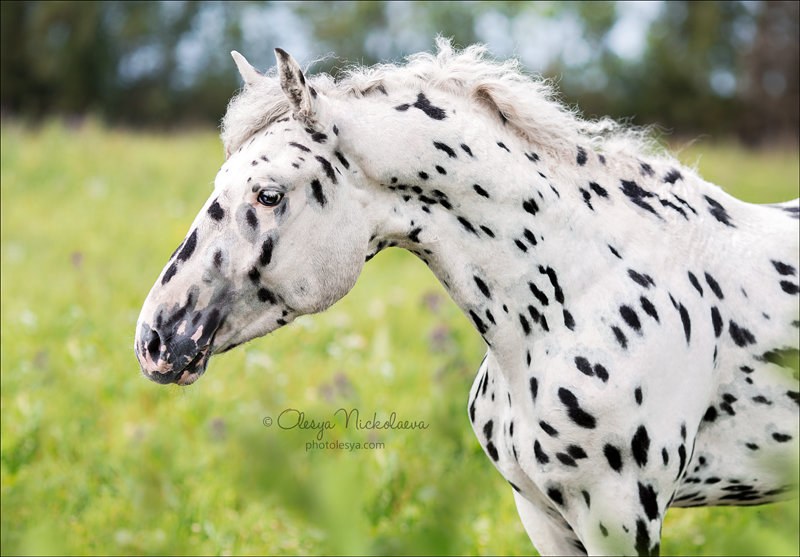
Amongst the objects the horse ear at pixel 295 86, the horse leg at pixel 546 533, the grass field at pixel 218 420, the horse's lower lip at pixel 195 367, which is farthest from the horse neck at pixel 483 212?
the horse leg at pixel 546 533

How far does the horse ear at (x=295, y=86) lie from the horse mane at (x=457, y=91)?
104 mm

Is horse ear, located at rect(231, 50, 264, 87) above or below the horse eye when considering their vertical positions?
above

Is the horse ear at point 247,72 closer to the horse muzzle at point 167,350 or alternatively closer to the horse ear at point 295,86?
the horse ear at point 295,86

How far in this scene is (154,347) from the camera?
5.52ft

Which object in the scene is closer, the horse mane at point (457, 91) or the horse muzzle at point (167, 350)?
the horse muzzle at point (167, 350)

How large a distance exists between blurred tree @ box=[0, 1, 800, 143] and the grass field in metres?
12.1

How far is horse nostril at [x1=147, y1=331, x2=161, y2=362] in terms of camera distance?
5.49 feet

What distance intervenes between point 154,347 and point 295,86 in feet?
2.18

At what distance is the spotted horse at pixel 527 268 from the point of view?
171 centimetres

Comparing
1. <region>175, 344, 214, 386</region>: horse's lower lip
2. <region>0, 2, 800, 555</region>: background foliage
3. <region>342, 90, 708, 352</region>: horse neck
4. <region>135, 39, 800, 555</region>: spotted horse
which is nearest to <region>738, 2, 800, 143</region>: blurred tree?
<region>0, 2, 800, 555</region>: background foliage

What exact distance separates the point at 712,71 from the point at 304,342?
802 inches

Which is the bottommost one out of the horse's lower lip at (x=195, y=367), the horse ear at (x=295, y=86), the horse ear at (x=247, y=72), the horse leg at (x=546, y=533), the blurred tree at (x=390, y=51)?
the blurred tree at (x=390, y=51)

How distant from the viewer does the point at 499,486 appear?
12.2 feet

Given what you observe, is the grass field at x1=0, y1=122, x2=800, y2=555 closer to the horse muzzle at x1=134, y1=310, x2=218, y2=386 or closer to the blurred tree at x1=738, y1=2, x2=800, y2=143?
the horse muzzle at x1=134, y1=310, x2=218, y2=386
